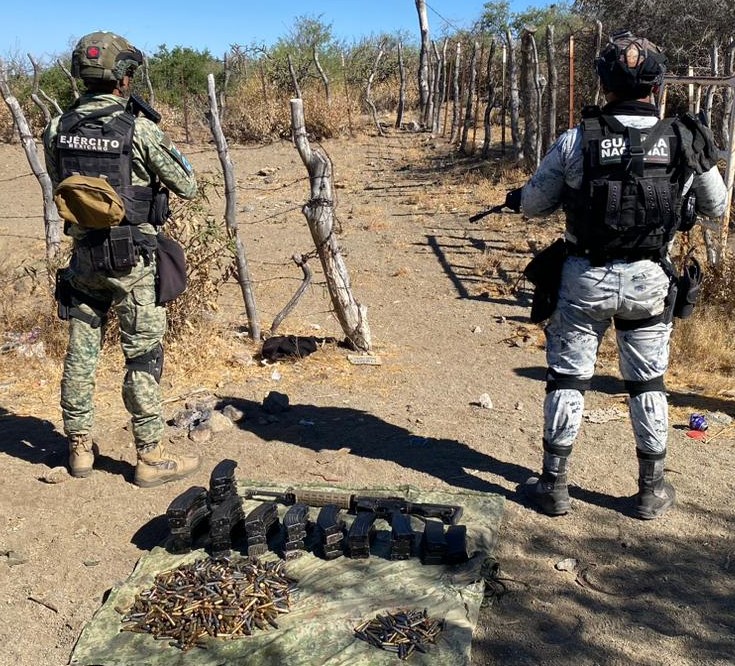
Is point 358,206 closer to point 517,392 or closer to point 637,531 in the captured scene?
point 517,392

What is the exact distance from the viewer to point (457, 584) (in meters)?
3.03

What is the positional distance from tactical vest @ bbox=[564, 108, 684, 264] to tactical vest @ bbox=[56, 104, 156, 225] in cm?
202

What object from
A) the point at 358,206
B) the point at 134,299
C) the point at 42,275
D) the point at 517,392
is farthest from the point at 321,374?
the point at 358,206

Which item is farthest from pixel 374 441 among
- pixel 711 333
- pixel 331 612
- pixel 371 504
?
pixel 711 333

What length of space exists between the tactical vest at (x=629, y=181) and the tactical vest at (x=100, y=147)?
202cm

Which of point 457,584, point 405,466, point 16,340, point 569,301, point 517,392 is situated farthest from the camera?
point 16,340

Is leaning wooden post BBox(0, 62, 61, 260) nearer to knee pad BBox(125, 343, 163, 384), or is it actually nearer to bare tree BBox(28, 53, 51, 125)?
bare tree BBox(28, 53, 51, 125)

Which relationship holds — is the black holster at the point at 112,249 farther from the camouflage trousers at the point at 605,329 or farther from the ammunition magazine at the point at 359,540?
the camouflage trousers at the point at 605,329

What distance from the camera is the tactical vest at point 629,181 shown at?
3176 mm

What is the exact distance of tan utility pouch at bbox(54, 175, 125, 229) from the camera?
3543 millimetres

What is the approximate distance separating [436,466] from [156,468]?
1442mm

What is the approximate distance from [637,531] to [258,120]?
16.0m

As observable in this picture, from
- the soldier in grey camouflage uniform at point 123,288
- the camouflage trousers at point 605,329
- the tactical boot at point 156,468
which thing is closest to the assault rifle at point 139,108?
the soldier in grey camouflage uniform at point 123,288

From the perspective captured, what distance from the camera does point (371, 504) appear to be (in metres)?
3.52
